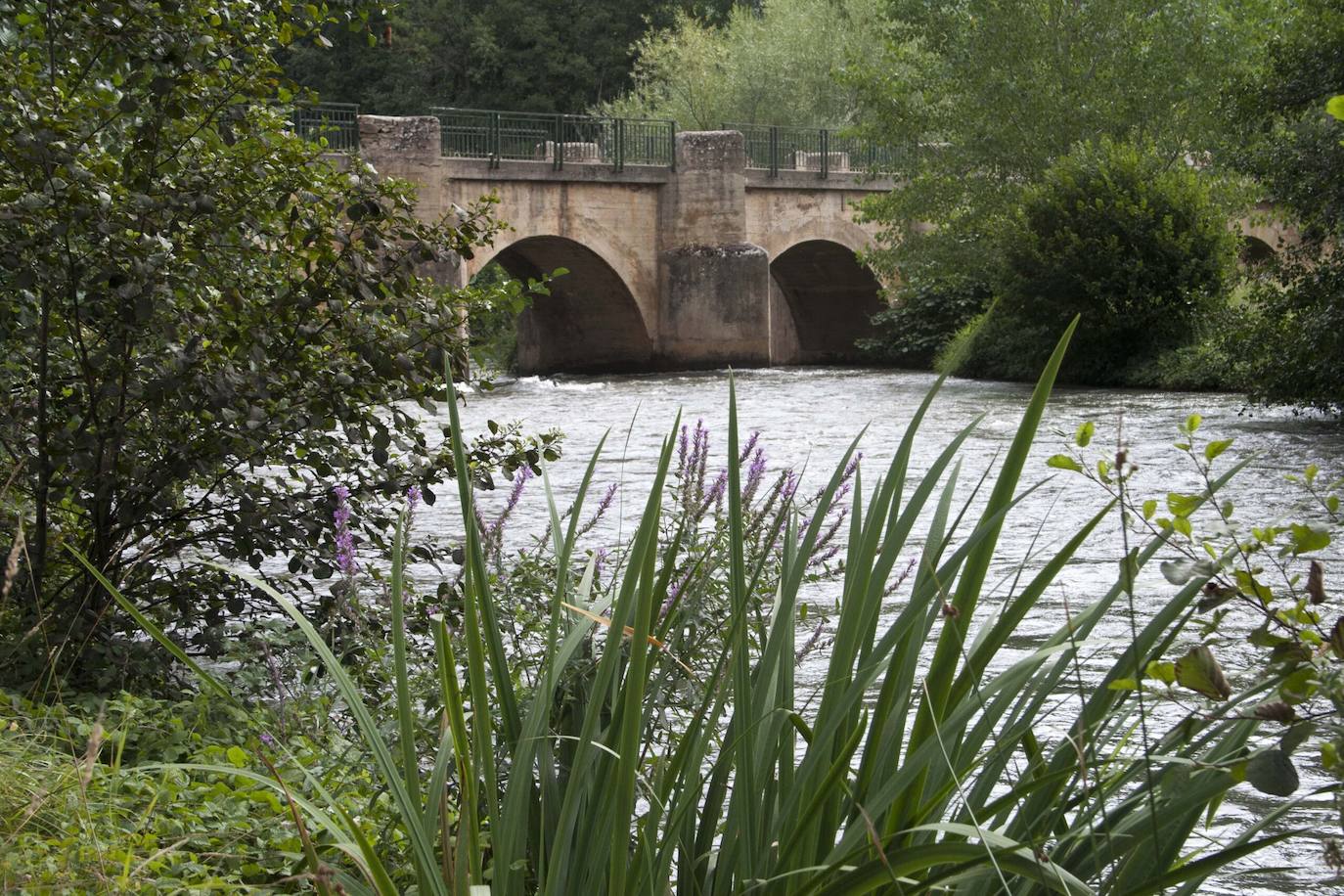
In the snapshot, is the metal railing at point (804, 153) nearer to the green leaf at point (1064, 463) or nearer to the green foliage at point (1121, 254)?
the green foliage at point (1121, 254)

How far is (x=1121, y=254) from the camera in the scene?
21859 mm

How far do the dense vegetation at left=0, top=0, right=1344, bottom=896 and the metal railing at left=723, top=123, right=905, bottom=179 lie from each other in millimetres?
25187

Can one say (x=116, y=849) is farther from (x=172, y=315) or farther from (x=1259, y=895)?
(x=1259, y=895)

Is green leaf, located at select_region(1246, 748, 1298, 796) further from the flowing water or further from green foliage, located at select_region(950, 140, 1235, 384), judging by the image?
green foliage, located at select_region(950, 140, 1235, 384)

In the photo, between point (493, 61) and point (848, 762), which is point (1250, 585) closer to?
point (848, 762)

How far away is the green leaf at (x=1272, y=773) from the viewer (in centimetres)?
151

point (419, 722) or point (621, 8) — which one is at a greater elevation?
point (621, 8)

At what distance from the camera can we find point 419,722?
2.86m

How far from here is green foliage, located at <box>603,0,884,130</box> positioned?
40.7 m

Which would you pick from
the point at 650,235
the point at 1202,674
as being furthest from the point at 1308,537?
the point at 650,235

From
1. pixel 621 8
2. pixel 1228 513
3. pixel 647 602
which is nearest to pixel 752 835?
pixel 647 602

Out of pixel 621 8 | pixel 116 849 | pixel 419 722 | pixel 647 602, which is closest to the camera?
pixel 647 602

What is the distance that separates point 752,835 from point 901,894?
0.23 m

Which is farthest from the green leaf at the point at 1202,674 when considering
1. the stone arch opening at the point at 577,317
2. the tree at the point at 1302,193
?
the stone arch opening at the point at 577,317
